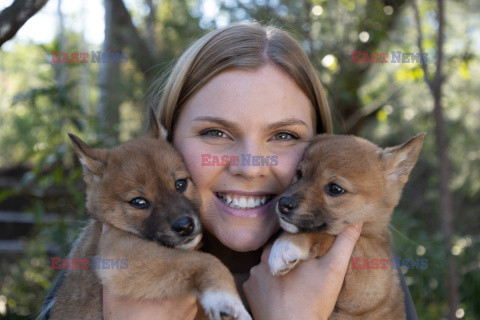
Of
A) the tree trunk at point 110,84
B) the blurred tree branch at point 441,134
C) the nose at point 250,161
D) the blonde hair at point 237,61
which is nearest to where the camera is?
the nose at point 250,161

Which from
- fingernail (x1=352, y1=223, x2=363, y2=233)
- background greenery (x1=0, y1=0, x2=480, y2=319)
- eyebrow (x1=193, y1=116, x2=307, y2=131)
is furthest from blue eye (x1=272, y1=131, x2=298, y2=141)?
background greenery (x1=0, y1=0, x2=480, y2=319)

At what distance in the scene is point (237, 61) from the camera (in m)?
2.99

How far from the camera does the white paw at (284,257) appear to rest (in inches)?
97.6

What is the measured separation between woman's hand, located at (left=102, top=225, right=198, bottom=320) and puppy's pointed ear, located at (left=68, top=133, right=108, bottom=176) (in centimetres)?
92

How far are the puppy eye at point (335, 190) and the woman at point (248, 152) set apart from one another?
253 mm

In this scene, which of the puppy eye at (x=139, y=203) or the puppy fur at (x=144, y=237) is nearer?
the puppy fur at (x=144, y=237)

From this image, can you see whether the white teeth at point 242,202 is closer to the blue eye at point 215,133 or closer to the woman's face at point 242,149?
the woman's face at point 242,149

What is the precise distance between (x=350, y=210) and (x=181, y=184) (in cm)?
119

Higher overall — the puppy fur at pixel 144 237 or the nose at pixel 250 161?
the nose at pixel 250 161

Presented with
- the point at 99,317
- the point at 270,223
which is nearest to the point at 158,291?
A: the point at 99,317

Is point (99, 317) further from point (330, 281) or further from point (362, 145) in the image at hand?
point (362, 145)

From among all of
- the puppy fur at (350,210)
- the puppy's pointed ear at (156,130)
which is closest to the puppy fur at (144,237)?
the puppy's pointed ear at (156,130)

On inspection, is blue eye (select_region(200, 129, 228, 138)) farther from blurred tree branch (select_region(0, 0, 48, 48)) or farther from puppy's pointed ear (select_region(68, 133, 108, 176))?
blurred tree branch (select_region(0, 0, 48, 48))

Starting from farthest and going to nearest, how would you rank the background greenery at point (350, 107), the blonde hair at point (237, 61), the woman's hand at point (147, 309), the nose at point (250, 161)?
1. the background greenery at point (350, 107)
2. the blonde hair at point (237, 61)
3. the nose at point (250, 161)
4. the woman's hand at point (147, 309)
